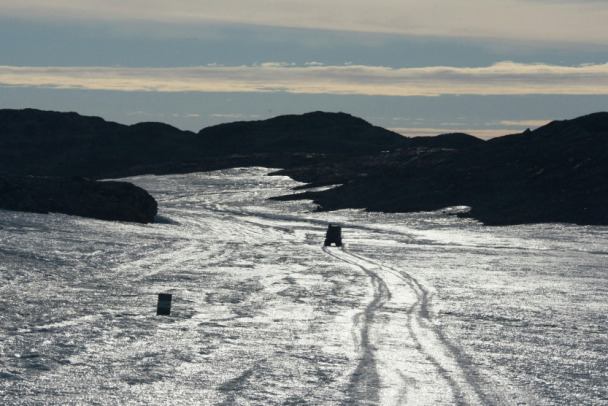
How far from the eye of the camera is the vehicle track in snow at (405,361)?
7016 mm

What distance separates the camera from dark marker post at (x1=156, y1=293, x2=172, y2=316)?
10.9 m

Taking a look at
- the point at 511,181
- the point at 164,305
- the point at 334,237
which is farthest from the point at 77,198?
the point at 511,181

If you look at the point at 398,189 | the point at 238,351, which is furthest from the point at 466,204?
the point at 238,351

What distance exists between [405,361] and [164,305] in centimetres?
385

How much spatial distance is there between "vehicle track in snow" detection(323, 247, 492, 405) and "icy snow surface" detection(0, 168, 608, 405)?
0.03 m

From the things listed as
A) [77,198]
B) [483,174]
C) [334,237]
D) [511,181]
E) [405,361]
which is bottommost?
[405,361]

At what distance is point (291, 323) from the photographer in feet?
35.3

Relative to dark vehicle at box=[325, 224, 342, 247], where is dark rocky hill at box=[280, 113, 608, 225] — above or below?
above

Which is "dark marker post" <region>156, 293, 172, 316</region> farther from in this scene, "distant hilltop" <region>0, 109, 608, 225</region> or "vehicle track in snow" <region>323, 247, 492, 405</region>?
"distant hilltop" <region>0, 109, 608, 225</region>

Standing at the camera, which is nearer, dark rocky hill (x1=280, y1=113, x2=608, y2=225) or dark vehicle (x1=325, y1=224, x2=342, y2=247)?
dark vehicle (x1=325, y1=224, x2=342, y2=247)

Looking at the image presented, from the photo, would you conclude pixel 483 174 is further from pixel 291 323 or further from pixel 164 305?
pixel 164 305

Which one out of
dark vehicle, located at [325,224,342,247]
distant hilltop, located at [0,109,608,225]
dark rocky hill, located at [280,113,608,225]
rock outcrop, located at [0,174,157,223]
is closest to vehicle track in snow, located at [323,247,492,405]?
dark vehicle, located at [325,224,342,247]

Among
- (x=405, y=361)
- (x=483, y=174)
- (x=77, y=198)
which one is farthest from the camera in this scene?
(x=483, y=174)

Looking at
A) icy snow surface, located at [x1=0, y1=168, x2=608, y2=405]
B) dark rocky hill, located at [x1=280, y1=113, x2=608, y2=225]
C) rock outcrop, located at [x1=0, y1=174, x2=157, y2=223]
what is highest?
dark rocky hill, located at [x1=280, y1=113, x2=608, y2=225]
